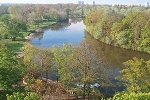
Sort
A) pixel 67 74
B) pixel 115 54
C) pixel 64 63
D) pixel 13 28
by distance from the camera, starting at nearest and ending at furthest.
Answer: pixel 67 74, pixel 64 63, pixel 115 54, pixel 13 28

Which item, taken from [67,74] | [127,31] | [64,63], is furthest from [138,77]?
[127,31]

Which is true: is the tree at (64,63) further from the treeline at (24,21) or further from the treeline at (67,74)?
the treeline at (24,21)

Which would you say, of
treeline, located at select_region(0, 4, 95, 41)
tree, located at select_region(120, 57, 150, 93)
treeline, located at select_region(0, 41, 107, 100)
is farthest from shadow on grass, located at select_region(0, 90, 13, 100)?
treeline, located at select_region(0, 4, 95, 41)

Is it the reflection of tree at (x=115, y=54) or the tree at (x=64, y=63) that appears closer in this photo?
the tree at (x=64, y=63)

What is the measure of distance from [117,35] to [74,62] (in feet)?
107

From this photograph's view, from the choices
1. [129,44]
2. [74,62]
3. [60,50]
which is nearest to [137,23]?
[129,44]

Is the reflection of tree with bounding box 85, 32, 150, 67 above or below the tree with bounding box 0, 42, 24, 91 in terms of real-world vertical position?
below

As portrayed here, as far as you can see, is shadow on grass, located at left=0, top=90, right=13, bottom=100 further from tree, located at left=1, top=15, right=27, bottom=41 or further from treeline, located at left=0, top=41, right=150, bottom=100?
tree, located at left=1, top=15, right=27, bottom=41

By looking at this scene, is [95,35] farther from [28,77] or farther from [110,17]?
[28,77]

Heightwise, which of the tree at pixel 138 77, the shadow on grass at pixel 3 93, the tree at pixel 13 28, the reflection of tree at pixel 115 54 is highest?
the tree at pixel 13 28

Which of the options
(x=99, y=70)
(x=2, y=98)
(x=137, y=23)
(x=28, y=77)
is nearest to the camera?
(x=2, y=98)

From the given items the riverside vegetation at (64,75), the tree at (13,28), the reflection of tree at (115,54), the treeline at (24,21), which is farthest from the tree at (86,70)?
the treeline at (24,21)

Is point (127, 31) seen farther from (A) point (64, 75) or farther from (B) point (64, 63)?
(A) point (64, 75)

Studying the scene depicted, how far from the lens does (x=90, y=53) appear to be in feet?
83.2
